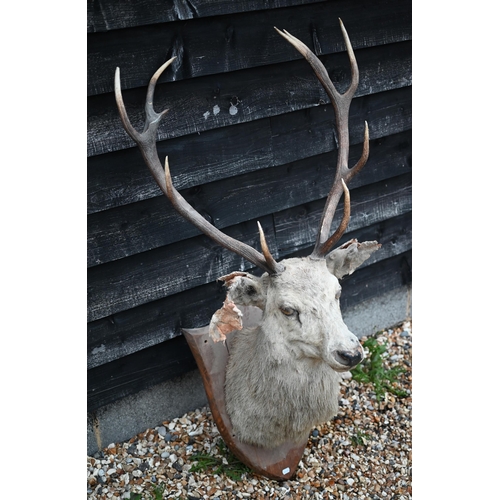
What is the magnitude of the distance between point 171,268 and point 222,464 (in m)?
1.06

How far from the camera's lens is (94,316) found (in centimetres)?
323

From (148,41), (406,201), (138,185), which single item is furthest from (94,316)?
(406,201)

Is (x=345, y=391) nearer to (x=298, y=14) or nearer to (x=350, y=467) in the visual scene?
(x=350, y=467)

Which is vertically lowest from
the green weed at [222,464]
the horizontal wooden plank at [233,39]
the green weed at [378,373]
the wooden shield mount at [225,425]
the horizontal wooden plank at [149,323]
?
the green weed at [378,373]

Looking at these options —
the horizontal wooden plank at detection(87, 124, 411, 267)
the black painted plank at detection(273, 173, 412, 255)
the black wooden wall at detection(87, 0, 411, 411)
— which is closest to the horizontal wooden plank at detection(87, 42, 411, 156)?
the black wooden wall at detection(87, 0, 411, 411)

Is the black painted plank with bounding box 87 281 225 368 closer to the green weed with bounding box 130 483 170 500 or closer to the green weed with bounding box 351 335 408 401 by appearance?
the green weed with bounding box 130 483 170 500

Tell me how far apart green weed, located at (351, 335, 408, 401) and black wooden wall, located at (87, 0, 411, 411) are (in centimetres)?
79

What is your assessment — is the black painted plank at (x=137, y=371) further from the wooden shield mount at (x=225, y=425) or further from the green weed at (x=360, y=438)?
the green weed at (x=360, y=438)

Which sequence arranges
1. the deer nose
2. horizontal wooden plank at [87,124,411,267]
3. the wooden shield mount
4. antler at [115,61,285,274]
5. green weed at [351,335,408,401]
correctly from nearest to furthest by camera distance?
the deer nose → antler at [115,61,285,274] → horizontal wooden plank at [87,124,411,267] → the wooden shield mount → green weed at [351,335,408,401]

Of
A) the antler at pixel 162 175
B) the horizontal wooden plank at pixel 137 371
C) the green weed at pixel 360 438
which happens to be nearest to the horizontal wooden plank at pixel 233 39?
Result: the antler at pixel 162 175

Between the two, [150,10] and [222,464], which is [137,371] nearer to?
[222,464]

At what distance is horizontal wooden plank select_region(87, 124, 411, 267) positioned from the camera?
3119mm

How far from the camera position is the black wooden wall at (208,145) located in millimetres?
2873

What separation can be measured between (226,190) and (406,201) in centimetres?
146
